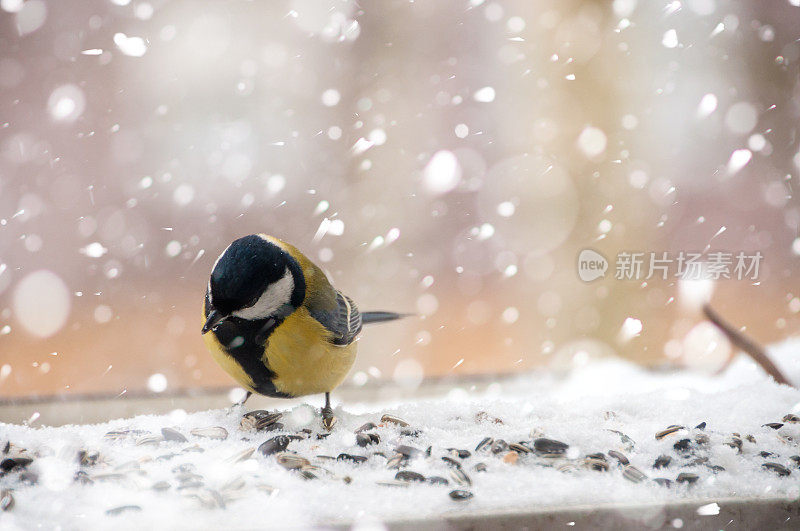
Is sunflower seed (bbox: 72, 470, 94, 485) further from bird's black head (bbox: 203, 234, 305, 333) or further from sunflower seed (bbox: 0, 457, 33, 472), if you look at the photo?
bird's black head (bbox: 203, 234, 305, 333)

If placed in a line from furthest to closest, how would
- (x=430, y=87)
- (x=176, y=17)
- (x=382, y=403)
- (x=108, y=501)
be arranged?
1. (x=430, y=87)
2. (x=176, y=17)
3. (x=382, y=403)
4. (x=108, y=501)

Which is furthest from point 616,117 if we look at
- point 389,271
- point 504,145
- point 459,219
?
point 389,271

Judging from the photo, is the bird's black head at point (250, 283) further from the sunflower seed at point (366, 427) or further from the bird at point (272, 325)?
the sunflower seed at point (366, 427)

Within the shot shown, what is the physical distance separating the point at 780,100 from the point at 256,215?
1306mm

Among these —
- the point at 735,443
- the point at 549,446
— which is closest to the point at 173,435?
the point at 549,446

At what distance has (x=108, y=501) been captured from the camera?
0.55m

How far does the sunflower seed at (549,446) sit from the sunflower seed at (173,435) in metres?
0.45

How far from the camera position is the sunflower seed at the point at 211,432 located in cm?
77

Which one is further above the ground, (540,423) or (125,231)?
(125,231)

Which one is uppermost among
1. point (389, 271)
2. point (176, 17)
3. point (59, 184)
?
point (176, 17)

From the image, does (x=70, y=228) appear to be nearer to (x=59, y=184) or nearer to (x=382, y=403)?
(x=59, y=184)

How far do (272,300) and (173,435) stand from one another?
0.71ft

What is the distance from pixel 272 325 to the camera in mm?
806

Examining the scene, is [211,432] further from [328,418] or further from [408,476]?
[408,476]
